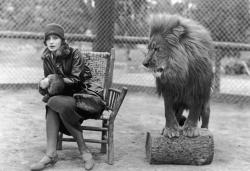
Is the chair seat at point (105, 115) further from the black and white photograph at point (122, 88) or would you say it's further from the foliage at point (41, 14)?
the foliage at point (41, 14)

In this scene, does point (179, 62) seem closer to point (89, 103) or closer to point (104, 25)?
point (89, 103)

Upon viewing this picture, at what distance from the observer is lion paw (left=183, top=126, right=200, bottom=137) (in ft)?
11.9

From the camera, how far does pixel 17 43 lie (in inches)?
270

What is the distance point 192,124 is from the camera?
367cm

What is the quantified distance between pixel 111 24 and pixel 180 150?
11.1 ft

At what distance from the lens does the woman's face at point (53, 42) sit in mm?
3500

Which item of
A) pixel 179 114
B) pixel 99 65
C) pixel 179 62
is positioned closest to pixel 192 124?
pixel 179 114

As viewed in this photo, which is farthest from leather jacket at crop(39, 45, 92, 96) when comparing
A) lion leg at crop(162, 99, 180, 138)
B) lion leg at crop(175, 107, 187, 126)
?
lion leg at crop(175, 107, 187, 126)

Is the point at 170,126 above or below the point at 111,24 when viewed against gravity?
below

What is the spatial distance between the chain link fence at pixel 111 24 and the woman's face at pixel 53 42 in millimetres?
3017

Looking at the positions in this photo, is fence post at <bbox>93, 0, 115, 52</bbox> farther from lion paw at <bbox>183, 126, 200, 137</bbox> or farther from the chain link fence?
lion paw at <bbox>183, 126, 200, 137</bbox>

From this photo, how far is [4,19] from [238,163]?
4416mm

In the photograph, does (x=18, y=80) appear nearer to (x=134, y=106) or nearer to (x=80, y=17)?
(x=80, y=17)

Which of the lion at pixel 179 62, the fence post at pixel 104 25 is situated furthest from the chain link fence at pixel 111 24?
the lion at pixel 179 62
